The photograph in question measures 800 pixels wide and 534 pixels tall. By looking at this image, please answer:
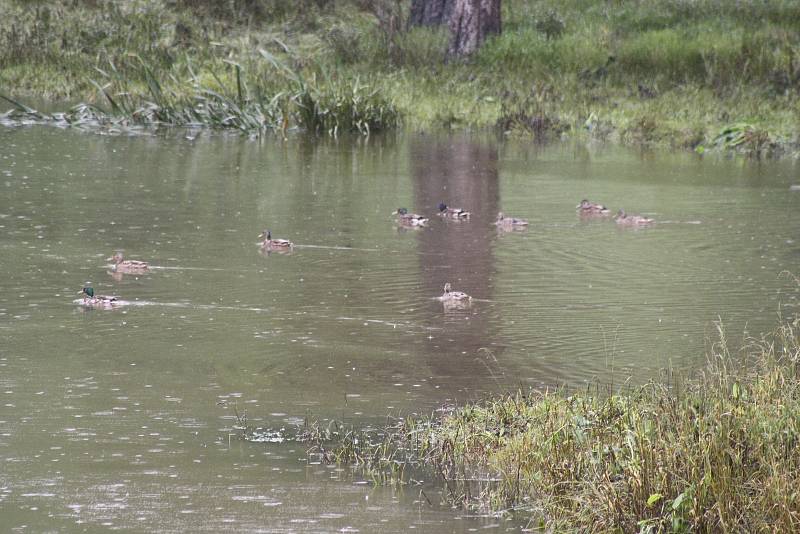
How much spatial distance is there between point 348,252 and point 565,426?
7.40 metres

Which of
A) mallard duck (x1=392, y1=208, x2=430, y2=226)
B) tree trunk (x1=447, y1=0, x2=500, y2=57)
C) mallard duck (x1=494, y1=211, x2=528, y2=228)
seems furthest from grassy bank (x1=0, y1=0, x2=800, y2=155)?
mallard duck (x1=494, y1=211, x2=528, y2=228)

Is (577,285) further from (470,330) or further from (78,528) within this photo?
(78,528)

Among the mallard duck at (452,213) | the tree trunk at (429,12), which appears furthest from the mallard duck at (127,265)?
the tree trunk at (429,12)

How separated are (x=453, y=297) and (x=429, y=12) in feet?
81.3

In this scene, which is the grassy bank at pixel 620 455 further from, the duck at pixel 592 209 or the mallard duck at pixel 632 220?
the duck at pixel 592 209

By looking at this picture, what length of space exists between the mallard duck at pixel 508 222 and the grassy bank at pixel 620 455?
25.1ft

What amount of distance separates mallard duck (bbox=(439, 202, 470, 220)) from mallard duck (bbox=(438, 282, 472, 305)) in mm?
4842

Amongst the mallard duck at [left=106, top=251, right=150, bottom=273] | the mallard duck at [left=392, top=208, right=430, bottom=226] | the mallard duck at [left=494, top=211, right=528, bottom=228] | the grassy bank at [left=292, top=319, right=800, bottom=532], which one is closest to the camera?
the grassy bank at [left=292, top=319, right=800, bottom=532]

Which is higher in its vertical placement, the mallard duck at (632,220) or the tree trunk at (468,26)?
the tree trunk at (468,26)

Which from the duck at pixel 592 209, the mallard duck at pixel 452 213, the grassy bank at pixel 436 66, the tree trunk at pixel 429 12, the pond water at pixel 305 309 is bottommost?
the pond water at pixel 305 309

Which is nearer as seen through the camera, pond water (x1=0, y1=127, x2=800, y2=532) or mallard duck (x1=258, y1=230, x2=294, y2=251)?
pond water (x1=0, y1=127, x2=800, y2=532)

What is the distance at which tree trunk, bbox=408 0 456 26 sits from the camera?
36.0 m

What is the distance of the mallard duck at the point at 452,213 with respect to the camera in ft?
56.3

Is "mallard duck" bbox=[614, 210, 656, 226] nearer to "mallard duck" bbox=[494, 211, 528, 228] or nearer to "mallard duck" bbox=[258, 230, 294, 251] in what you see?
"mallard duck" bbox=[494, 211, 528, 228]
